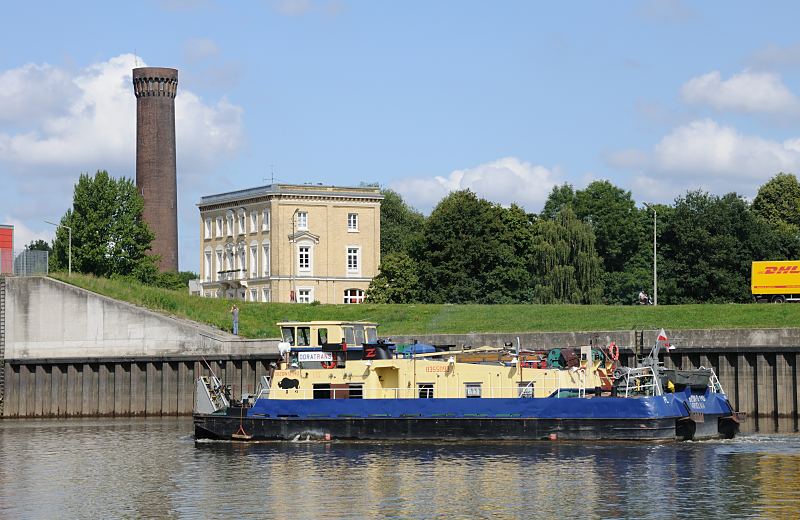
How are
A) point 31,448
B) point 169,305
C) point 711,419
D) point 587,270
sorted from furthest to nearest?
1. point 587,270
2. point 169,305
3. point 31,448
4. point 711,419

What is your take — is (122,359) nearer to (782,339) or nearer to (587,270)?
(782,339)

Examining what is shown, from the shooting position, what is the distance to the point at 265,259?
114875 mm

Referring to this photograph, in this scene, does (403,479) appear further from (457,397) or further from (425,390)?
(425,390)

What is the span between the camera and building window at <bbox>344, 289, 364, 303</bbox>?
376 ft

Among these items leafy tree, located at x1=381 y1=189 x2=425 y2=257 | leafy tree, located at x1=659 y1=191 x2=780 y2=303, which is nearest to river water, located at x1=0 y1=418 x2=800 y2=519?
leafy tree, located at x1=659 y1=191 x2=780 y2=303

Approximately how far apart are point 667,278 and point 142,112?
2015 inches

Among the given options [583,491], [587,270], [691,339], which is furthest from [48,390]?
[587,270]

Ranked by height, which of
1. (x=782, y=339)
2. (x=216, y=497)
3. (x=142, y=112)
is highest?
(x=142, y=112)

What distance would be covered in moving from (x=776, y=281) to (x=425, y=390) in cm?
4265

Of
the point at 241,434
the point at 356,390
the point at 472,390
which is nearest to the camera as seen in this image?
the point at 472,390

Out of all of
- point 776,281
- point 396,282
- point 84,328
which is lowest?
point 84,328

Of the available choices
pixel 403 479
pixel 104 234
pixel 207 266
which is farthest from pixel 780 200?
pixel 403 479

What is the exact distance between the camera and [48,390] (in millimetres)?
67125

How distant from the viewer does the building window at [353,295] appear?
376 feet
